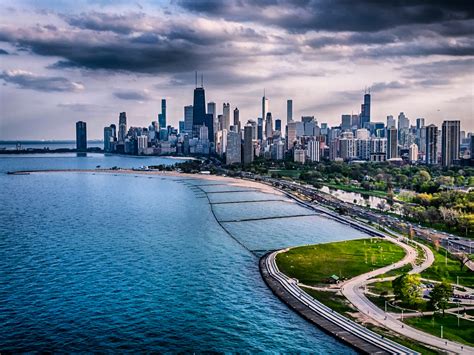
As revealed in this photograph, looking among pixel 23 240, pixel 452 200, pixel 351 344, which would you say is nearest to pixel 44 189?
pixel 23 240

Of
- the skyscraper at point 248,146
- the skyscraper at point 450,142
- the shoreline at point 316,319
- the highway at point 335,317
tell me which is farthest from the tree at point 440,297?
the skyscraper at point 248,146

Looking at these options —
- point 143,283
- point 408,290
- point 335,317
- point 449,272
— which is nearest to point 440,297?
point 408,290

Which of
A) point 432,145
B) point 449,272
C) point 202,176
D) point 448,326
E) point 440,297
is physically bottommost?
point 448,326

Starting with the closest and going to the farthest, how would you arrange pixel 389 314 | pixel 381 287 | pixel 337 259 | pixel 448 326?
pixel 448 326 → pixel 389 314 → pixel 381 287 → pixel 337 259

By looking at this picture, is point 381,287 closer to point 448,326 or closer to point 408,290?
point 408,290

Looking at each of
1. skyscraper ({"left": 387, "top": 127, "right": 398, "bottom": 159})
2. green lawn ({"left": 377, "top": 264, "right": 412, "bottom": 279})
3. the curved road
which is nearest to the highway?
the curved road

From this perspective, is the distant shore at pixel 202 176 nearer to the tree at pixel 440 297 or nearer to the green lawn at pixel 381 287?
the green lawn at pixel 381 287

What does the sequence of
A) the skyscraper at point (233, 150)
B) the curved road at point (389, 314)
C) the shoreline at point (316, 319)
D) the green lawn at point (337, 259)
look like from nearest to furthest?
the curved road at point (389, 314)
the shoreline at point (316, 319)
the green lawn at point (337, 259)
the skyscraper at point (233, 150)

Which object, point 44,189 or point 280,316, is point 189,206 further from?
point 280,316
